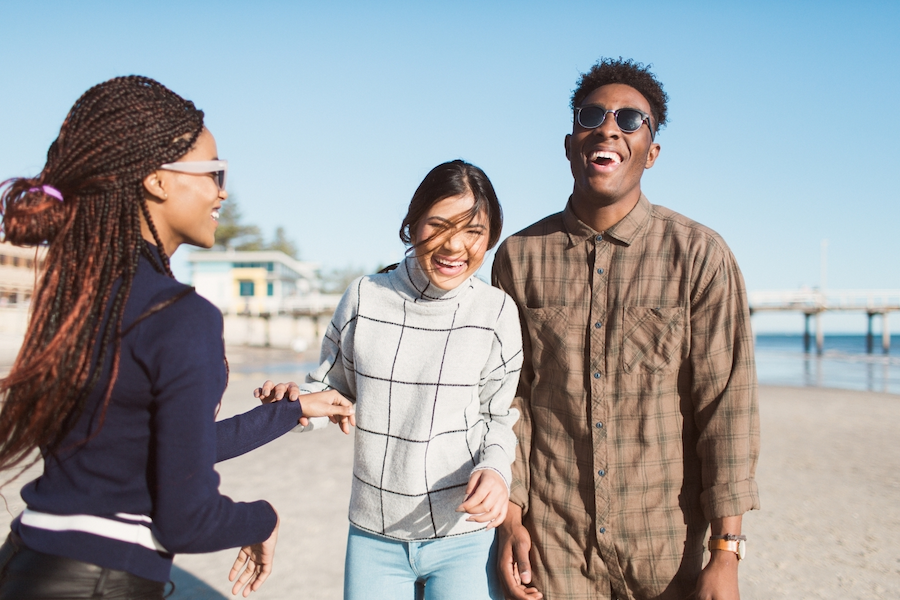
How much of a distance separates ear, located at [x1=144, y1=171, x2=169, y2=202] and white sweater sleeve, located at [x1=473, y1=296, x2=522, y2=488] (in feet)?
4.06

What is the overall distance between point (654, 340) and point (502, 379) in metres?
0.59

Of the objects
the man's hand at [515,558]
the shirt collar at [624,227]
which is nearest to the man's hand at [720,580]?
the man's hand at [515,558]

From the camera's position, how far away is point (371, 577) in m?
2.19

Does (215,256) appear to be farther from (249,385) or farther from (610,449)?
(610,449)

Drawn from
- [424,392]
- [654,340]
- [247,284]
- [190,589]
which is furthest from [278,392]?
[247,284]

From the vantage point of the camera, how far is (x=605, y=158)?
98.7 inches

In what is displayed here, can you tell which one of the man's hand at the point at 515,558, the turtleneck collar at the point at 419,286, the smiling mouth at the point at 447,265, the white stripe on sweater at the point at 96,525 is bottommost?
the man's hand at the point at 515,558

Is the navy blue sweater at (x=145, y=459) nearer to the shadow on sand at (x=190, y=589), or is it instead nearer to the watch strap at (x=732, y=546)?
the watch strap at (x=732, y=546)

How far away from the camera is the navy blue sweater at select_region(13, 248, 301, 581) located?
1.39m

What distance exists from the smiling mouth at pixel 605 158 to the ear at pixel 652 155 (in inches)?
7.6

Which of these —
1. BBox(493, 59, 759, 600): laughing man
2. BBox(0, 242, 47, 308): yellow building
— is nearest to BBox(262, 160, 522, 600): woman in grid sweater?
BBox(493, 59, 759, 600): laughing man

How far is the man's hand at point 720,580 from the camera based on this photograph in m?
2.16

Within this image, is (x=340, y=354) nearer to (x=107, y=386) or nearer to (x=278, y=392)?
(x=278, y=392)

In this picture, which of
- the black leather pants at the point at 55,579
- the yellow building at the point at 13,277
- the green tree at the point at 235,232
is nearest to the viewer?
the black leather pants at the point at 55,579
